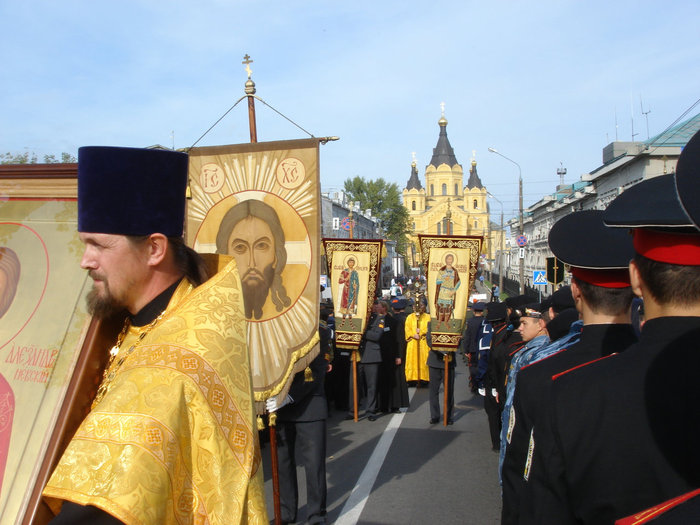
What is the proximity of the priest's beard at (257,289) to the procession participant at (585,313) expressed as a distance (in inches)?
103

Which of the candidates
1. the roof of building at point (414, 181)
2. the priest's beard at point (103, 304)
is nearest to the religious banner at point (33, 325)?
the priest's beard at point (103, 304)

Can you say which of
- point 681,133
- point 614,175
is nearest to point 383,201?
point 614,175

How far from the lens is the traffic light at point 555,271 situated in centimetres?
1530

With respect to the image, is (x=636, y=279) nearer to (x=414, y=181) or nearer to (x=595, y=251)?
(x=595, y=251)

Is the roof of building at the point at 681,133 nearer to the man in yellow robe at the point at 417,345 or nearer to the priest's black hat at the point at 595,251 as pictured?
the man in yellow robe at the point at 417,345

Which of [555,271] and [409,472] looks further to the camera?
[555,271]

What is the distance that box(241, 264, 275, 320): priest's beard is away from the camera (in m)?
5.20

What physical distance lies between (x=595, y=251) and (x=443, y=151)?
12587 cm

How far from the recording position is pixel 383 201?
307 ft

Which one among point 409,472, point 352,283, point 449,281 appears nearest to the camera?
point 409,472

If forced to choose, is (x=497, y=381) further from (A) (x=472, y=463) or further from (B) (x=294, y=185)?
(B) (x=294, y=185)

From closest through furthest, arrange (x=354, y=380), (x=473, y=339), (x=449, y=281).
→ 1. (x=354, y=380)
2. (x=449, y=281)
3. (x=473, y=339)

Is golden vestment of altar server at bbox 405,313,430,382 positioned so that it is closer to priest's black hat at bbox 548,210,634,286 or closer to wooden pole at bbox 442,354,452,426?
wooden pole at bbox 442,354,452,426

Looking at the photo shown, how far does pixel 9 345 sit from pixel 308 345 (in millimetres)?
3110
